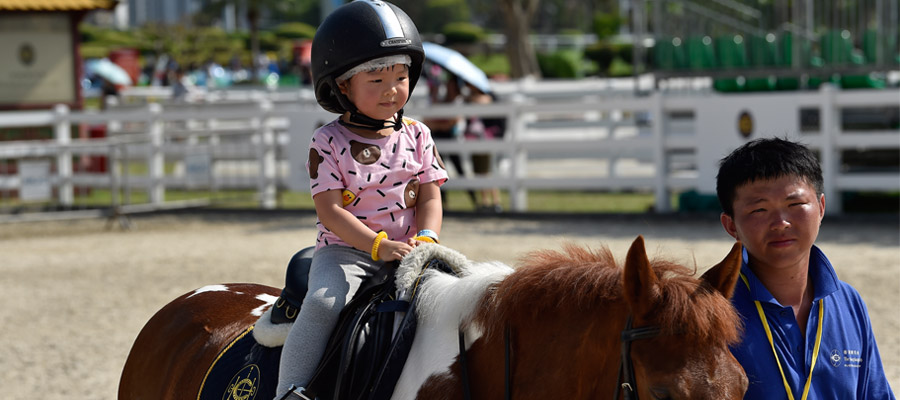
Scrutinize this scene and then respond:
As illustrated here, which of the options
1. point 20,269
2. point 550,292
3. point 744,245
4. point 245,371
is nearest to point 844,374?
point 744,245

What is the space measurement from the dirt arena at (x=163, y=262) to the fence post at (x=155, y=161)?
108cm

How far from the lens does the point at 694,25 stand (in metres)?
16.0

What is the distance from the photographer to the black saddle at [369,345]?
270 cm

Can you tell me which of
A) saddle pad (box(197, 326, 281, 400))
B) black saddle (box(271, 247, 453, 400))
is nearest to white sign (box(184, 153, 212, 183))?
saddle pad (box(197, 326, 281, 400))

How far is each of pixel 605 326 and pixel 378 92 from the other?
3.43 ft

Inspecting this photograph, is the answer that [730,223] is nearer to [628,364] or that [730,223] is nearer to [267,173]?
[628,364]

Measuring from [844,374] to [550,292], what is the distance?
0.76 metres

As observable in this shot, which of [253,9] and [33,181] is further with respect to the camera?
[253,9]

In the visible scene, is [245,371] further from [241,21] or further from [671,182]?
[241,21]

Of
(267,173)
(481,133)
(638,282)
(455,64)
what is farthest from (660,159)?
(638,282)

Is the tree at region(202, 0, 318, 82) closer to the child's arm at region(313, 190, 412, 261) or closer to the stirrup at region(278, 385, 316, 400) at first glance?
the child's arm at region(313, 190, 412, 261)

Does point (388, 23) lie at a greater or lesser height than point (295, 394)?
greater

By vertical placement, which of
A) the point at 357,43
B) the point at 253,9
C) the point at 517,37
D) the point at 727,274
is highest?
the point at 253,9

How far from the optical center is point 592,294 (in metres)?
2.40
